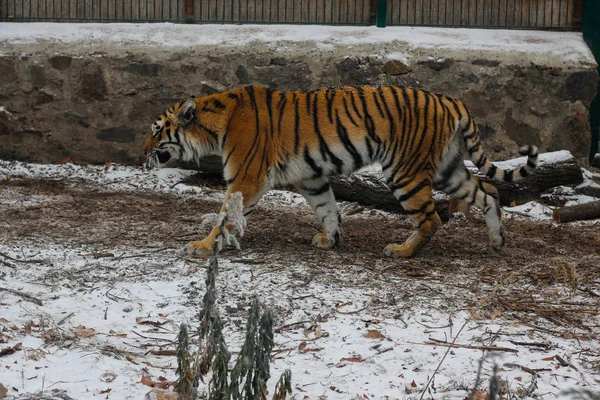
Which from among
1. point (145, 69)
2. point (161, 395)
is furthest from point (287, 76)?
point (161, 395)

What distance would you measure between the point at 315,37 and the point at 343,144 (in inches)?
143

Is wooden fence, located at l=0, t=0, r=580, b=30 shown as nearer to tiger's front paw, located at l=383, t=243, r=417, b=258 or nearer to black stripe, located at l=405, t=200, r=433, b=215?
black stripe, located at l=405, t=200, r=433, b=215

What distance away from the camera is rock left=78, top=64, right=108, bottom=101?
31.1 ft

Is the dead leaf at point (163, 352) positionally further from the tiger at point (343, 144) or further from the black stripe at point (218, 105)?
the black stripe at point (218, 105)

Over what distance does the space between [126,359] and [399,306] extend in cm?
170

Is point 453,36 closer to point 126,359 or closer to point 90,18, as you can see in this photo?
point 90,18

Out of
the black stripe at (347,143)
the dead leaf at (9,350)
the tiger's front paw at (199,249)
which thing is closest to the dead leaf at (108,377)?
the dead leaf at (9,350)

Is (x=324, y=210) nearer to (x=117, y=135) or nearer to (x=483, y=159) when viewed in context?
(x=483, y=159)

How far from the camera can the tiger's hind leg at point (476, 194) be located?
20.9 ft

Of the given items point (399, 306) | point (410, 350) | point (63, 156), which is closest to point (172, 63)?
point (63, 156)

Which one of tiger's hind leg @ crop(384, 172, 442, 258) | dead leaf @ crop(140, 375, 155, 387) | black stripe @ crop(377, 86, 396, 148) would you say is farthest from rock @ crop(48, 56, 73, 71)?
dead leaf @ crop(140, 375, 155, 387)

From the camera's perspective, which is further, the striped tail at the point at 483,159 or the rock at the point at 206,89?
the rock at the point at 206,89

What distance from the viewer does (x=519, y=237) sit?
7.00 m

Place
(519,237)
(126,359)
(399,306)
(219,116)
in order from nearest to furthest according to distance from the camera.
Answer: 1. (126,359)
2. (399,306)
3. (219,116)
4. (519,237)
